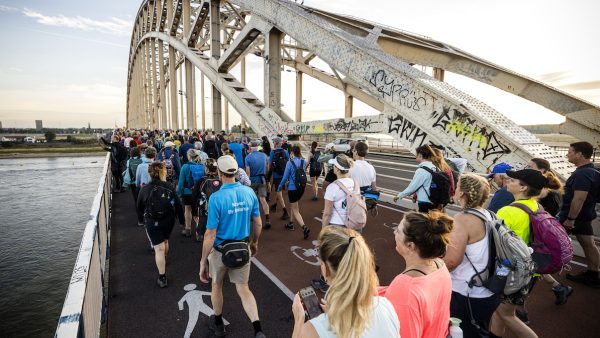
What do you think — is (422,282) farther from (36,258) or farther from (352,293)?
(36,258)

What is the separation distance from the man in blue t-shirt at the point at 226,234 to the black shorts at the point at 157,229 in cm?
142

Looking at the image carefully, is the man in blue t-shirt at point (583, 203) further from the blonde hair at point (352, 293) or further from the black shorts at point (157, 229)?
the black shorts at point (157, 229)

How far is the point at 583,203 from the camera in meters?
4.14

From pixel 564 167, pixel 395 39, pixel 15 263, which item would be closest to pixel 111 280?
pixel 15 263

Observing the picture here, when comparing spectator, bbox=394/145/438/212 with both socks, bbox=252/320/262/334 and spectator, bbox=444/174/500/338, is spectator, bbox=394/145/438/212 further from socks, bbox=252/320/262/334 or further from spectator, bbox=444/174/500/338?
socks, bbox=252/320/262/334

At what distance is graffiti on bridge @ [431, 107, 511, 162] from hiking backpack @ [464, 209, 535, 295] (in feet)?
15.9

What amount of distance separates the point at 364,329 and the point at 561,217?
4.72m

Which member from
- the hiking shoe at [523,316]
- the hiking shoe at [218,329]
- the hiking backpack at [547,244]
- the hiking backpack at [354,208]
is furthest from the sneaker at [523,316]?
the hiking shoe at [218,329]

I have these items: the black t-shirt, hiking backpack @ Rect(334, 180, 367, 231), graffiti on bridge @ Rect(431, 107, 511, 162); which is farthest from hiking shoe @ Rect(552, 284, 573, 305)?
graffiti on bridge @ Rect(431, 107, 511, 162)

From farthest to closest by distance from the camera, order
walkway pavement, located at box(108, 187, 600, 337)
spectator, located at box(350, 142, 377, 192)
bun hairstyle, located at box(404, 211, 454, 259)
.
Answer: spectator, located at box(350, 142, 377, 192) < walkway pavement, located at box(108, 187, 600, 337) < bun hairstyle, located at box(404, 211, 454, 259)

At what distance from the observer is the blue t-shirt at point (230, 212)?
3.17 meters

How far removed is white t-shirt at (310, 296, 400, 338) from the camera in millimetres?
1253

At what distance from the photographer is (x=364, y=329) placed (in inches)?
49.6

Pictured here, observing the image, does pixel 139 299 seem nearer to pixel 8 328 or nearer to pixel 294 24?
pixel 8 328
